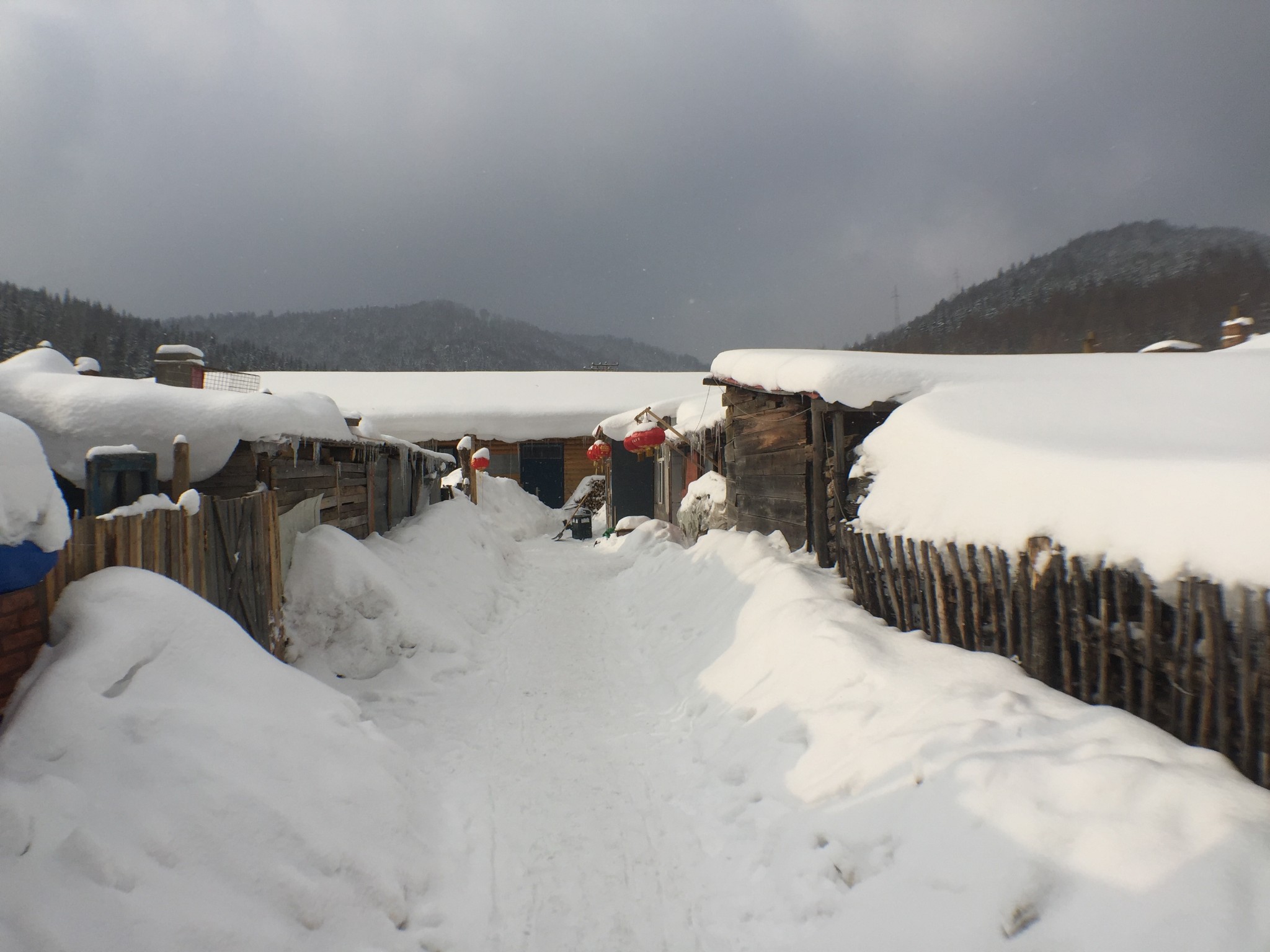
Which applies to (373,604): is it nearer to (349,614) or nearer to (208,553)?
(349,614)

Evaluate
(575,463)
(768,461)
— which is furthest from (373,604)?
(575,463)

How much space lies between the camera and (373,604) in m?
6.25

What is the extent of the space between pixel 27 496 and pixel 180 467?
9.95ft

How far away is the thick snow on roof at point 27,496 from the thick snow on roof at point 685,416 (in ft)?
34.7

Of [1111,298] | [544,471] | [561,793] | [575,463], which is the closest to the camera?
[561,793]

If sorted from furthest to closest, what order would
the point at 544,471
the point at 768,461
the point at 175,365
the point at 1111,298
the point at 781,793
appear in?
the point at 1111,298 → the point at 544,471 → the point at 768,461 → the point at 175,365 → the point at 781,793

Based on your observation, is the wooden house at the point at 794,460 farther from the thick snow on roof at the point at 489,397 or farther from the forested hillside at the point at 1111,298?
the forested hillside at the point at 1111,298

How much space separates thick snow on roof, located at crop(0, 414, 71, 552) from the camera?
7.97ft

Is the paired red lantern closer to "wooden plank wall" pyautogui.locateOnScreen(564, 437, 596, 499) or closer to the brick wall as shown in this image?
the brick wall

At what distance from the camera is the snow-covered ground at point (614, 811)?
2221mm

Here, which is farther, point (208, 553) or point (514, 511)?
point (514, 511)

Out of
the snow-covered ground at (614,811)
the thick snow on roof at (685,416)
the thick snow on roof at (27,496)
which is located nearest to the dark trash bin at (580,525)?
the thick snow on roof at (685,416)

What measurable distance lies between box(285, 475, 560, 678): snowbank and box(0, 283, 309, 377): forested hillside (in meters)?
36.8

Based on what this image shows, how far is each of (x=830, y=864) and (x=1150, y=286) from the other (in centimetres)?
5752
